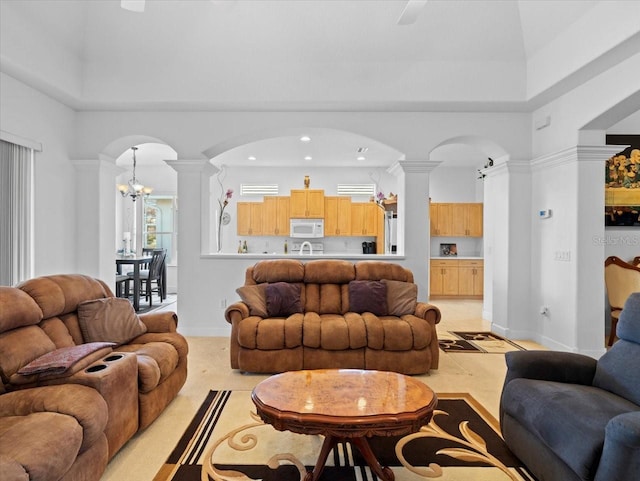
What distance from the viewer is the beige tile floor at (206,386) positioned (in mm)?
2109

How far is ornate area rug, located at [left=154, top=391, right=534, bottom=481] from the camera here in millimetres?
1991

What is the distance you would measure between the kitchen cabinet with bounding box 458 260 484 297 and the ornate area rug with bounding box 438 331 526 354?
2.90 meters

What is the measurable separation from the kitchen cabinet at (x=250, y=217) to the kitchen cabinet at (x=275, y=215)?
0.36ft

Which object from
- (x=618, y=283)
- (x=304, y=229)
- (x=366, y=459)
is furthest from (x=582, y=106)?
(x=304, y=229)

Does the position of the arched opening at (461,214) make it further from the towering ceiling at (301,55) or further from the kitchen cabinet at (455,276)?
the towering ceiling at (301,55)

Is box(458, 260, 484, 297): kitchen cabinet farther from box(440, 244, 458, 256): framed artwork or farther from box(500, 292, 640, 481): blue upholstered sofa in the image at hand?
box(500, 292, 640, 481): blue upholstered sofa

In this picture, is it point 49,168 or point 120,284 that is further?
point 120,284

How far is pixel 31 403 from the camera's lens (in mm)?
1772

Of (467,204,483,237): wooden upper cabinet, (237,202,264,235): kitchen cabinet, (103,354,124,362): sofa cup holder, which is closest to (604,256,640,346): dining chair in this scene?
(467,204,483,237): wooden upper cabinet

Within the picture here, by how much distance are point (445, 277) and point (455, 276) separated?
210mm

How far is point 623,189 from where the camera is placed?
467 cm

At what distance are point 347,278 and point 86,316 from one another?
241 cm

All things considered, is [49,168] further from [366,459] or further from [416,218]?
[366,459]

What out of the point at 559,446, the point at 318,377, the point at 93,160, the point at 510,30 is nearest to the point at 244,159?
the point at 93,160
